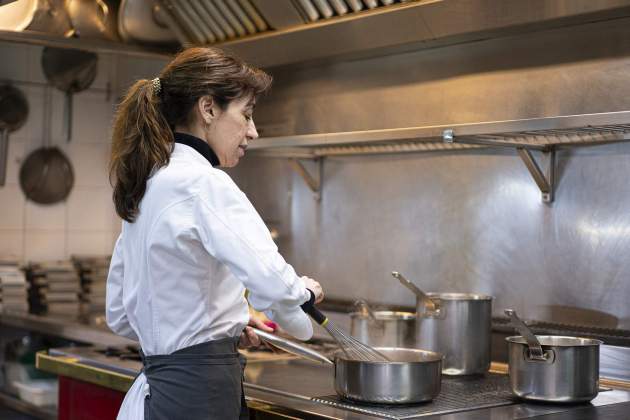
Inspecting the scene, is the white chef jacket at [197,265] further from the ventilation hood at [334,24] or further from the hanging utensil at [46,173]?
the hanging utensil at [46,173]

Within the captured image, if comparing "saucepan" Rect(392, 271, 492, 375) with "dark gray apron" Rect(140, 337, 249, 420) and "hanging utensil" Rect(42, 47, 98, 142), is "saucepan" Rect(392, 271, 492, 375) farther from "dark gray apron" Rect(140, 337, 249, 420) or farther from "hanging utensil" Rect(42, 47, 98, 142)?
"hanging utensil" Rect(42, 47, 98, 142)

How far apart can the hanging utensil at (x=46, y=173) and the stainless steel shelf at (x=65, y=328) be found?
740mm

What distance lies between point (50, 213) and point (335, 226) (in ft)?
5.74

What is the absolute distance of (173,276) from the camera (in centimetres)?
153

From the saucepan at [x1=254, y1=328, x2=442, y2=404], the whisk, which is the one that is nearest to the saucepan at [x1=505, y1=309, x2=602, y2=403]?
the saucepan at [x1=254, y1=328, x2=442, y2=404]

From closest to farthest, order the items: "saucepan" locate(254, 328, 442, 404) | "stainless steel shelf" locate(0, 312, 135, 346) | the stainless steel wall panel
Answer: "saucepan" locate(254, 328, 442, 404), the stainless steel wall panel, "stainless steel shelf" locate(0, 312, 135, 346)

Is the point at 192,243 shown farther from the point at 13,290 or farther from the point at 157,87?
the point at 13,290

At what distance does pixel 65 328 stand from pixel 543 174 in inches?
68.4

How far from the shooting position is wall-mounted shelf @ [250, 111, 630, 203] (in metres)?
1.81

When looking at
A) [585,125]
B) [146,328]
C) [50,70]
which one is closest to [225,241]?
[146,328]

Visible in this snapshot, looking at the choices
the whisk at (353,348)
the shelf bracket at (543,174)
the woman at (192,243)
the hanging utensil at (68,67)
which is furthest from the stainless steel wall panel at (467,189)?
the hanging utensil at (68,67)

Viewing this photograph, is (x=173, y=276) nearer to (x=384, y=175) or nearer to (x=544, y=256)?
(x=544, y=256)

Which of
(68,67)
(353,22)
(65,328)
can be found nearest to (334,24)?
(353,22)

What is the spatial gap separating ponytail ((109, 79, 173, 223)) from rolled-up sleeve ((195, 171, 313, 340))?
0.40 ft
